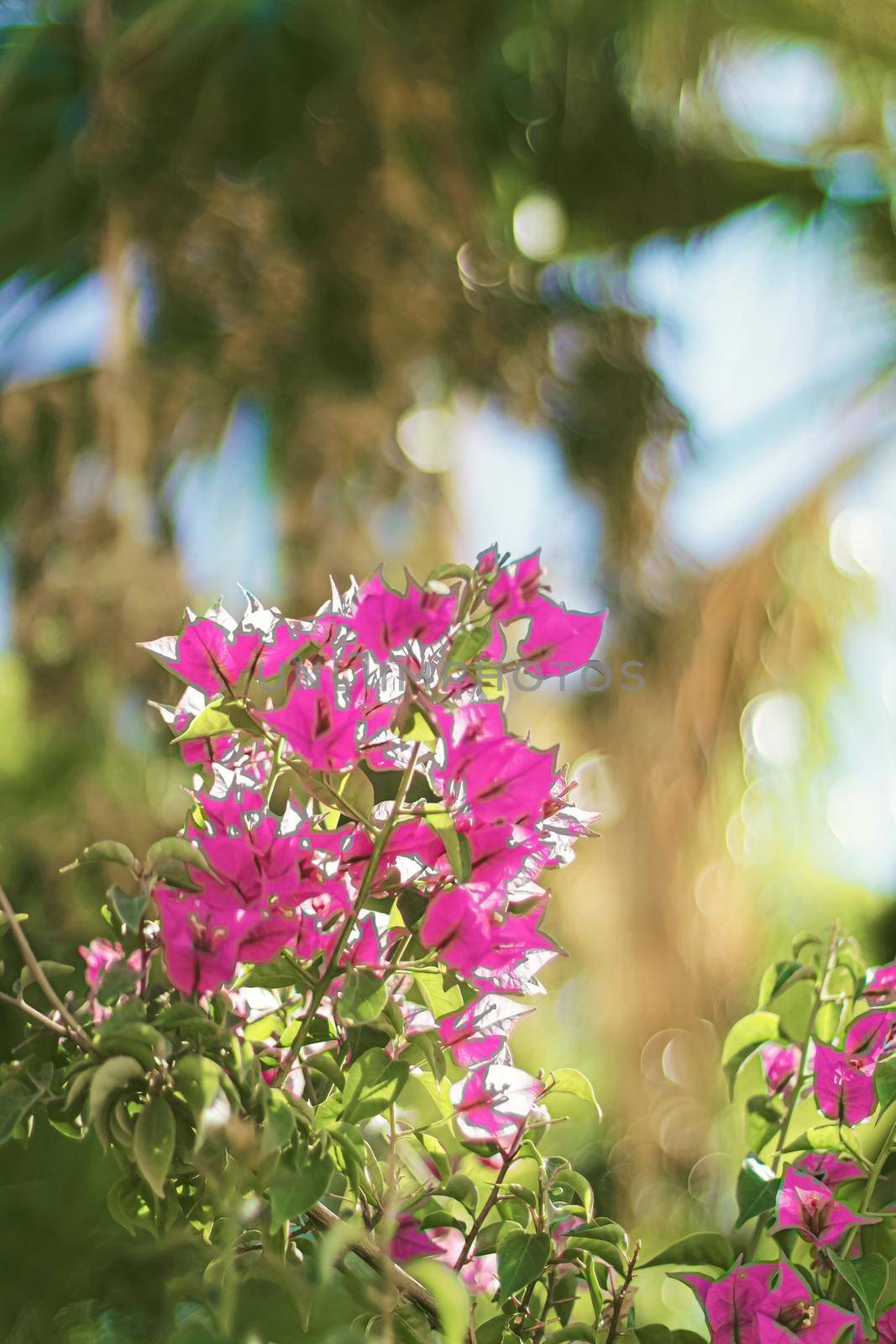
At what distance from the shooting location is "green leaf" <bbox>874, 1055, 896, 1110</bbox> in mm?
281

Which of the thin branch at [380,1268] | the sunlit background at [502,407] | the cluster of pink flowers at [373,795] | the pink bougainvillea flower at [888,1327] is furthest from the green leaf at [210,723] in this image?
the sunlit background at [502,407]

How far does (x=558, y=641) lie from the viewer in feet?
0.90

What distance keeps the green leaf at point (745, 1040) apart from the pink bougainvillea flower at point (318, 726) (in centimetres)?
15

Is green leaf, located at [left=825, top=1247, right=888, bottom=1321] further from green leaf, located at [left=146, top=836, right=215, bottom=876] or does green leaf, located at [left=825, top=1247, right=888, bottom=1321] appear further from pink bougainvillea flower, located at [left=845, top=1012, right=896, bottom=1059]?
green leaf, located at [left=146, top=836, right=215, bottom=876]

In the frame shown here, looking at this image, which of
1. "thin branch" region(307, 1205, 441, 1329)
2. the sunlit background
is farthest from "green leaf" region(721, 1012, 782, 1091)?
the sunlit background

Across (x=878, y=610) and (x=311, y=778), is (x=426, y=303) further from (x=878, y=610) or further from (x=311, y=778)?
(x=311, y=778)

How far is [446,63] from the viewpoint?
1940mm

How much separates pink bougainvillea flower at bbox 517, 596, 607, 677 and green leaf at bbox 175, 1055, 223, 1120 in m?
0.11

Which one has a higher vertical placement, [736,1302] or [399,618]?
[399,618]

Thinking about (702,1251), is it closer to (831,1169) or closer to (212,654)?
(831,1169)

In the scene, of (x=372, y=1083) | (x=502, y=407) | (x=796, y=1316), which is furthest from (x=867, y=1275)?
(x=502, y=407)

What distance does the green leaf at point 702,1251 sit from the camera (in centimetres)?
29

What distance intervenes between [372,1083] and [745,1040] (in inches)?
5.0

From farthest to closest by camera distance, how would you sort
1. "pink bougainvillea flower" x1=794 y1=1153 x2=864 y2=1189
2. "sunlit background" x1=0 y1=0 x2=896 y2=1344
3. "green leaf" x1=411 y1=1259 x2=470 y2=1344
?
"sunlit background" x1=0 y1=0 x2=896 y2=1344
"pink bougainvillea flower" x1=794 y1=1153 x2=864 y2=1189
"green leaf" x1=411 y1=1259 x2=470 y2=1344
